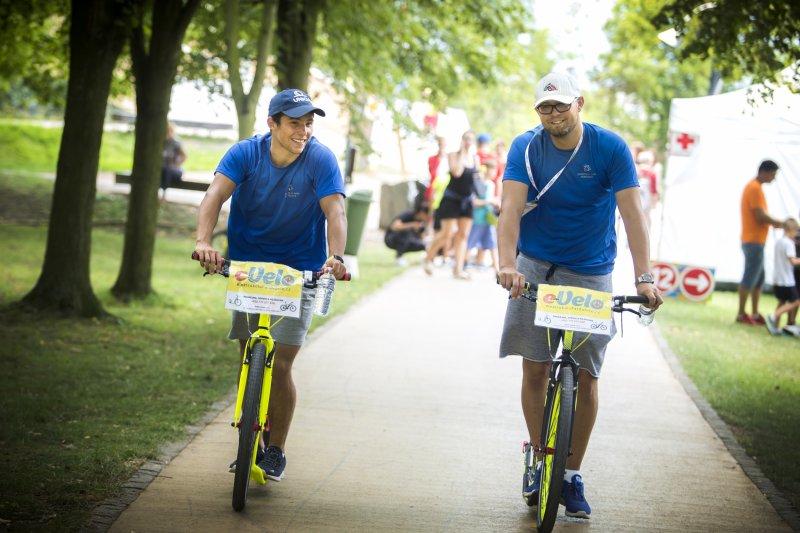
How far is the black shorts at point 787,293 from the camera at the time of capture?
1488 cm

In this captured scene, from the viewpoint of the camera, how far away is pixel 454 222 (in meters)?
18.0

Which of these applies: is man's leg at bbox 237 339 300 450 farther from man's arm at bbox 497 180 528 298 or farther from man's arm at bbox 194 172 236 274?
man's arm at bbox 497 180 528 298

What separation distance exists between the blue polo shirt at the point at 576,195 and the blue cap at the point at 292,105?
1.00 metres

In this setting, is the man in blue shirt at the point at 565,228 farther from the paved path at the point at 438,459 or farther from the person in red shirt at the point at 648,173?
the person in red shirt at the point at 648,173

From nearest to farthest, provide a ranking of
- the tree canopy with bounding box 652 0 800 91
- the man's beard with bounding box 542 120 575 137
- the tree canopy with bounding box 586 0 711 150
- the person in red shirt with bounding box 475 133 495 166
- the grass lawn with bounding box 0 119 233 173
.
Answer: the man's beard with bounding box 542 120 575 137 < the tree canopy with bounding box 652 0 800 91 < the person in red shirt with bounding box 475 133 495 166 < the tree canopy with bounding box 586 0 711 150 < the grass lawn with bounding box 0 119 233 173

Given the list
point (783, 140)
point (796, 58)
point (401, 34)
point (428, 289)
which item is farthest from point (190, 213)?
point (796, 58)

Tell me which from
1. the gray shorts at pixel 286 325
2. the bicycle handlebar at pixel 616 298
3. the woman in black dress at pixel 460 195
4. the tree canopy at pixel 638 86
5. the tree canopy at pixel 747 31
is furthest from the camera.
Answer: the tree canopy at pixel 638 86

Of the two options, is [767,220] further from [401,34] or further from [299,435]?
[299,435]

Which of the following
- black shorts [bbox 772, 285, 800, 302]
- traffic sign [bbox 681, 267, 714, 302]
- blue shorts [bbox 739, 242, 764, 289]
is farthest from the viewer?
traffic sign [bbox 681, 267, 714, 302]

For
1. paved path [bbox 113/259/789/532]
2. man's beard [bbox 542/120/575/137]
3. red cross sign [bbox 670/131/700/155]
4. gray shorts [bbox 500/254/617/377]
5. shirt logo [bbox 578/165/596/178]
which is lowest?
paved path [bbox 113/259/789/532]

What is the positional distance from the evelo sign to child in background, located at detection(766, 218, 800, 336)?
2105mm

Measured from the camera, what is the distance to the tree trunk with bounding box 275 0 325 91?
16.4 meters

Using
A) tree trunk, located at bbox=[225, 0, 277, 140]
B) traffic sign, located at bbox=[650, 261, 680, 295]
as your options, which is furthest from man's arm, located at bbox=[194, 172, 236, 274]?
traffic sign, located at bbox=[650, 261, 680, 295]

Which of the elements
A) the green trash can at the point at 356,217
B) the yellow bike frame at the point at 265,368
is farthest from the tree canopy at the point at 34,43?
the yellow bike frame at the point at 265,368
